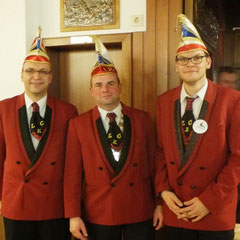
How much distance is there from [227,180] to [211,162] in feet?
0.38

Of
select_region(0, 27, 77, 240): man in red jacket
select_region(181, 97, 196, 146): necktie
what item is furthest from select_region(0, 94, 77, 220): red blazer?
select_region(181, 97, 196, 146): necktie

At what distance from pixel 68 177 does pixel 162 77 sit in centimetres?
106

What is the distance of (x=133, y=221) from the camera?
1856 mm

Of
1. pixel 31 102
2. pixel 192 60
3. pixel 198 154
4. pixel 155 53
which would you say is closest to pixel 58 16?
pixel 155 53

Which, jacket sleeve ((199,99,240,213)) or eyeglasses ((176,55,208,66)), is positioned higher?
eyeglasses ((176,55,208,66))

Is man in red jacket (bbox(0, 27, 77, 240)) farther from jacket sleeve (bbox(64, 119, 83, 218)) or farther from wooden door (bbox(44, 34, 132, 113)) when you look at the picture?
wooden door (bbox(44, 34, 132, 113))

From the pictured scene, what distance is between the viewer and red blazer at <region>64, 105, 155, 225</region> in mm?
1856

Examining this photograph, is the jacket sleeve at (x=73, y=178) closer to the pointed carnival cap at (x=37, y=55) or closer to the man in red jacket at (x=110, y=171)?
the man in red jacket at (x=110, y=171)

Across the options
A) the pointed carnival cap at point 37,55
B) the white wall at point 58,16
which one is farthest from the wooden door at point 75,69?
the pointed carnival cap at point 37,55

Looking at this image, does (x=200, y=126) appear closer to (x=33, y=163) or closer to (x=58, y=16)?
(x=33, y=163)

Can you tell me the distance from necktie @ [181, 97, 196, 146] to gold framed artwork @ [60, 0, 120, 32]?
1.10 metres

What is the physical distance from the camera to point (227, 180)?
5.28 ft

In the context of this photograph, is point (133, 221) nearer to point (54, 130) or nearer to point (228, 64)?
point (54, 130)

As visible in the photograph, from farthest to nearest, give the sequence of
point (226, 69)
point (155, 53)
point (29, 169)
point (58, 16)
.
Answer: point (226, 69), point (58, 16), point (155, 53), point (29, 169)
